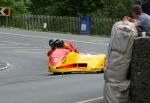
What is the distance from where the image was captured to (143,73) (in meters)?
5.79

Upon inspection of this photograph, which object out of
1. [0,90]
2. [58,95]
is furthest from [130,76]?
[0,90]

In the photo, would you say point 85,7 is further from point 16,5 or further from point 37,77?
point 37,77

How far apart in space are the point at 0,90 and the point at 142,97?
1073cm

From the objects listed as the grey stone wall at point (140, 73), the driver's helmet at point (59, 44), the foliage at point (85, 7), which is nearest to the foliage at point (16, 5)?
the foliage at point (85, 7)

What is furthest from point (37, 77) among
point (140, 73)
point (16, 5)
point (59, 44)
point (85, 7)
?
point (16, 5)

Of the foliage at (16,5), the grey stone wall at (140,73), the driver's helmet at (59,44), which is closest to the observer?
the grey stone wall at (140,73)

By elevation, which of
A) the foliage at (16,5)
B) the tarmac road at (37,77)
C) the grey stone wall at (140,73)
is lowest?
the tarmac road at (37,77)

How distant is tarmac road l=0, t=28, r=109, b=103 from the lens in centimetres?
1426

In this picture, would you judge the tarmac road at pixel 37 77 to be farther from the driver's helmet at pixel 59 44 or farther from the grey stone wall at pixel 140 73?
the grey stone wall at pixel 140 73

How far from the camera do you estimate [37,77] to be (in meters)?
22.8

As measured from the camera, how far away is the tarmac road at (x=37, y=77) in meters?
14.3

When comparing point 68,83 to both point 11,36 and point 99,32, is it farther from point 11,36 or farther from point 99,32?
point 99,32

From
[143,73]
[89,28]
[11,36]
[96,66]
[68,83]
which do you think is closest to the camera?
[143,73]

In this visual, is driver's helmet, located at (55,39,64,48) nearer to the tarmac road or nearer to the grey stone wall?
the tarmac road
